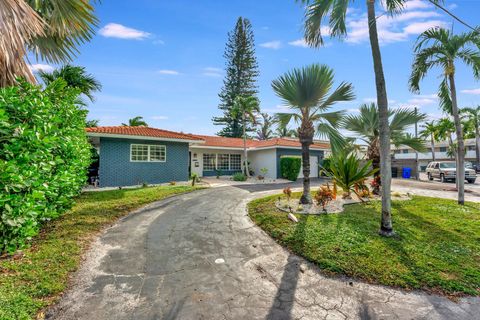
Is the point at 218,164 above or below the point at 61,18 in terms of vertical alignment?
below

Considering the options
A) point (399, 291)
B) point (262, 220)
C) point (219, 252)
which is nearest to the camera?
point (399, 291)

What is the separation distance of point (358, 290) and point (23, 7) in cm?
690

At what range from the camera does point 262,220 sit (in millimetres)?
6336

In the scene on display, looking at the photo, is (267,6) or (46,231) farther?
(267,6)

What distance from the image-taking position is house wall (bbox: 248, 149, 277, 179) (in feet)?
61.2

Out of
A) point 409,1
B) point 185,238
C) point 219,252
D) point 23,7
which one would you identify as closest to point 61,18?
point 23,7

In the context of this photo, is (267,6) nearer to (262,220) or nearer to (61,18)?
(61,18)

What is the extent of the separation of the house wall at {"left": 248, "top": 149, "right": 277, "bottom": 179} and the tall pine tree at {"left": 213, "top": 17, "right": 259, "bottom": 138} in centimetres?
1411

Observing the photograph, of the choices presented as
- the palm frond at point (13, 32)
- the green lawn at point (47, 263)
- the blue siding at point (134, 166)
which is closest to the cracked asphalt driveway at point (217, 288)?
the green lawn at point (47, 263)

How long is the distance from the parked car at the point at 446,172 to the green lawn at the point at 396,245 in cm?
1373

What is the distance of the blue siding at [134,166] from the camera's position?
39.4 ft

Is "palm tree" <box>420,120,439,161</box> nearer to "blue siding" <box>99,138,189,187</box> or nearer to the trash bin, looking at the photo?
the trash bin

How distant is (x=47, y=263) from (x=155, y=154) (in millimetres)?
10515

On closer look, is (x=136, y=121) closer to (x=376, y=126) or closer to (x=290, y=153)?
(x=290, y=153)
